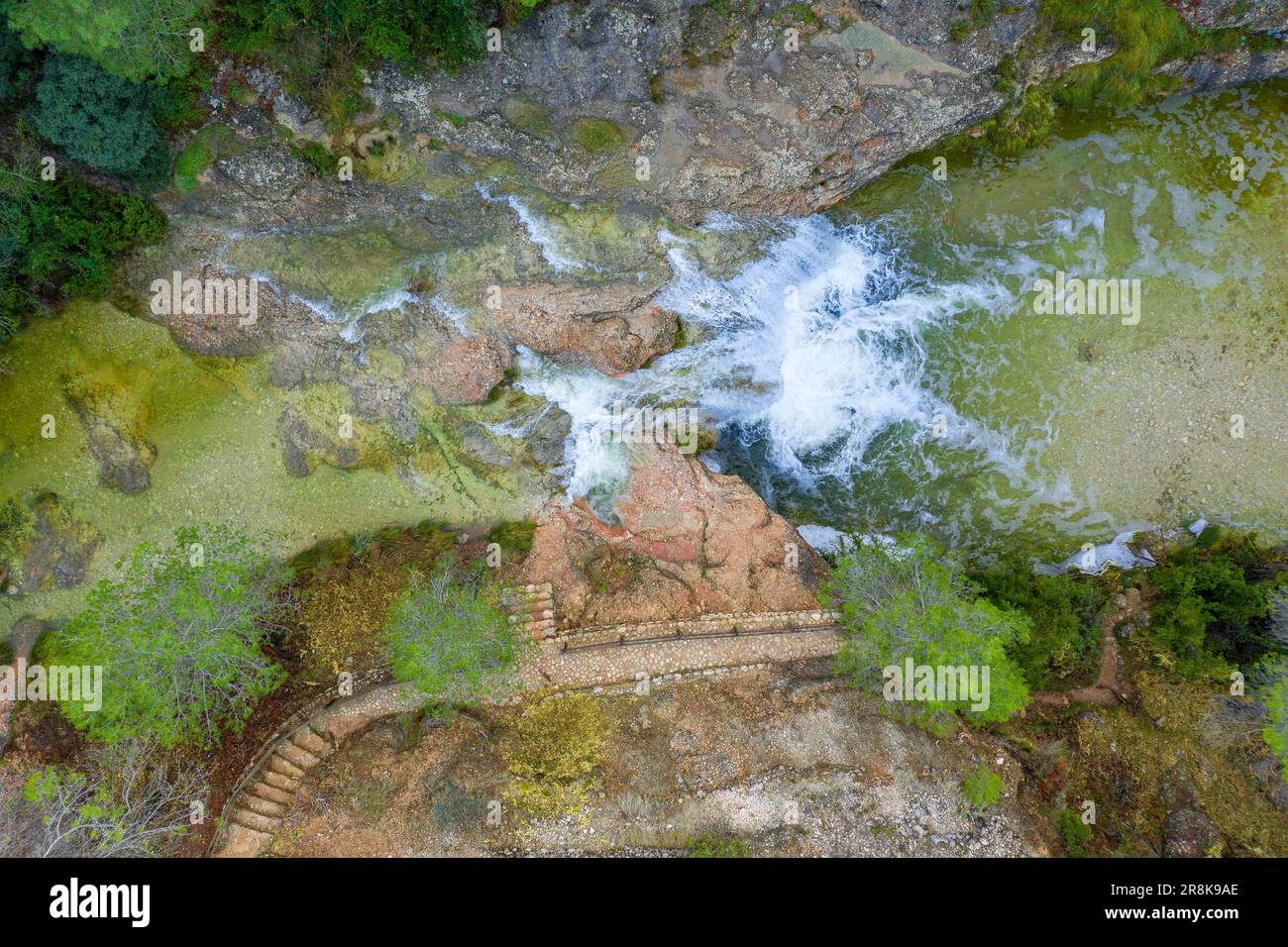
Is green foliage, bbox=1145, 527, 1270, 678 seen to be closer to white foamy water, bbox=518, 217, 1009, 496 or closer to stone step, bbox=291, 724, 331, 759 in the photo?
white foamy water, bbox=518, 217, 1009, 496

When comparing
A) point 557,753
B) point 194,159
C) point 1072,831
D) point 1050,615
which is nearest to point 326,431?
point 194,159

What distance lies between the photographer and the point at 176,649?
1573 centimetres

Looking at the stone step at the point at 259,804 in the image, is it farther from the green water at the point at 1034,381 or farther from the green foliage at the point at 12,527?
the green foliage at the point at 12,527

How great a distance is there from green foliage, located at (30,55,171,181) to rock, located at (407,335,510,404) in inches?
318

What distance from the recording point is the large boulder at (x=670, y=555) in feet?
63.3

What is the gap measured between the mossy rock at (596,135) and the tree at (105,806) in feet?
60.8

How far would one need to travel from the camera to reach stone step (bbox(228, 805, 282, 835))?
1720cm

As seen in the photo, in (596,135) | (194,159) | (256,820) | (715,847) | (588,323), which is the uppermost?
(596,135)

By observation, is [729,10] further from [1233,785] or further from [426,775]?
[1233,785]

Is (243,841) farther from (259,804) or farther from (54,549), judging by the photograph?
(54,549)

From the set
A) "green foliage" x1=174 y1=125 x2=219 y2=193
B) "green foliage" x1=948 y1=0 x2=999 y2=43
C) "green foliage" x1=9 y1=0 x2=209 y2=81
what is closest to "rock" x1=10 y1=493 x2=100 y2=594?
"green foliage" x1=174 y1=125 x2=219 y2=193

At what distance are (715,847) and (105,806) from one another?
1429cm

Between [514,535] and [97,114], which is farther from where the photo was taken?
[514,535]

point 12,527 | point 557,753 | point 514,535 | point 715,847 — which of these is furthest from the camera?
point 514,535
